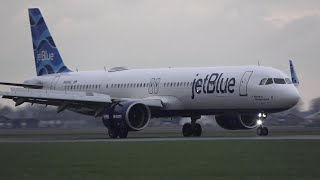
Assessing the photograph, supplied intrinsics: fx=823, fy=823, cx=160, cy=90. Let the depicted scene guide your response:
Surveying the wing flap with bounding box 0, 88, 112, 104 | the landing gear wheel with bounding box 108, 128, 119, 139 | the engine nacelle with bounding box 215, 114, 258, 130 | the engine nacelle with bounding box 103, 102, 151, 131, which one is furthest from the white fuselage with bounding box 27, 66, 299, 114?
the wing flap with bounding box 0, 88, 112, 104

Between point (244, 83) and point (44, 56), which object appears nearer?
point (244, 83)

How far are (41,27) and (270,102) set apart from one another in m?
22.7

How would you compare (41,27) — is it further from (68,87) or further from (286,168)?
(286,168)

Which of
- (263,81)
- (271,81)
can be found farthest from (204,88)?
(271,81)

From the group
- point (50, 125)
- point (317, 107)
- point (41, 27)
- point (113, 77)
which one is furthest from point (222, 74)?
point (317, 107)

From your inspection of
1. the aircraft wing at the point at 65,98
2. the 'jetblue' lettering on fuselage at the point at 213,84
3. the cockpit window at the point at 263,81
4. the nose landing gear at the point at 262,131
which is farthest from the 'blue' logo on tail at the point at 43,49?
the nose landing gear at the point at 262,131

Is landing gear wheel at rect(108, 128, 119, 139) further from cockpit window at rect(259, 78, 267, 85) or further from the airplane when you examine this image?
cockpit window at rect(259, 78, 267, 85)

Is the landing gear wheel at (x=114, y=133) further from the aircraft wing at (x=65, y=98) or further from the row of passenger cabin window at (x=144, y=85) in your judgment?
the row of passenger cabin window at (x=144, y=85)

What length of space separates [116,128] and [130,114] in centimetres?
138

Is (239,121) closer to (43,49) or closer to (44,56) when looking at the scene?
(44,56)

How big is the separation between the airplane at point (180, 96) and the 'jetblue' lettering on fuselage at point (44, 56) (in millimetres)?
5761

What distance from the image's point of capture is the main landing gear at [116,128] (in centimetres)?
4869

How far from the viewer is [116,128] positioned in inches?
1929

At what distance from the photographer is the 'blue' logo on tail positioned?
62344 mm
